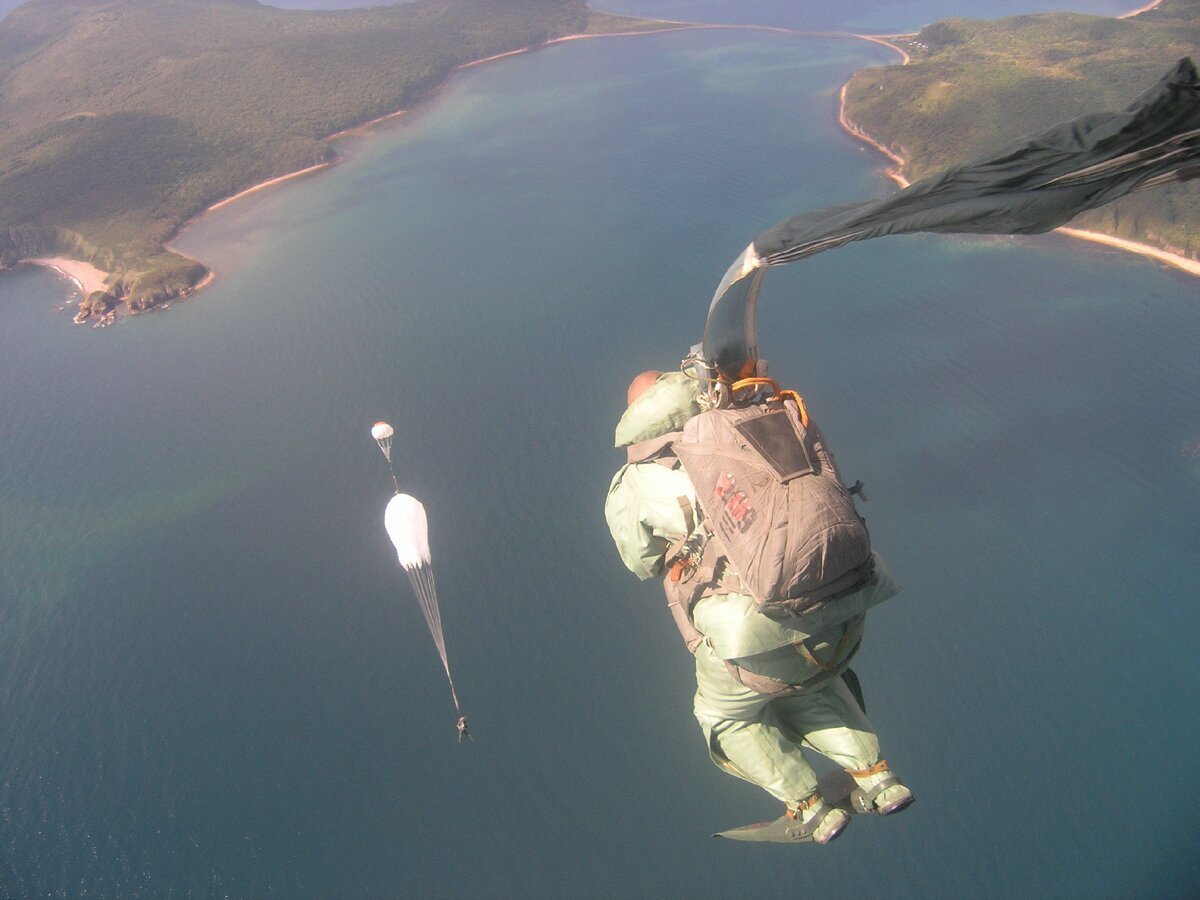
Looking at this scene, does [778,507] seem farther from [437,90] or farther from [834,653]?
[437,90]

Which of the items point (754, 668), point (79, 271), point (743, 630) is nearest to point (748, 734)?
point (754, 668)

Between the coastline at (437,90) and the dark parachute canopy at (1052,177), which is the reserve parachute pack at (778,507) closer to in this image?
the dark parachute canopy at (1052,177)

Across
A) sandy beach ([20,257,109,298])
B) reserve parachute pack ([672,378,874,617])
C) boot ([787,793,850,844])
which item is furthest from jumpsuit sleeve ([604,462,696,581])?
sandy beach ([20,257,109,298])

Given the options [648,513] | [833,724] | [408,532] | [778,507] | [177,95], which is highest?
[177,95]

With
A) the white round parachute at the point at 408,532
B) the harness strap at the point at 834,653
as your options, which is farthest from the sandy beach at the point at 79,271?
the harness strap at the point at 834,653

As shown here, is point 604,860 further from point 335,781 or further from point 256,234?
point 256,234

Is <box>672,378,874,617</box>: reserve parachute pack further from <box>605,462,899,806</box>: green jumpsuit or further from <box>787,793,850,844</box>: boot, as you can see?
<box>787,793,850,844</box>: boot

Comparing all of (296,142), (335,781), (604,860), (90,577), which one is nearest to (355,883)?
(335,781)
